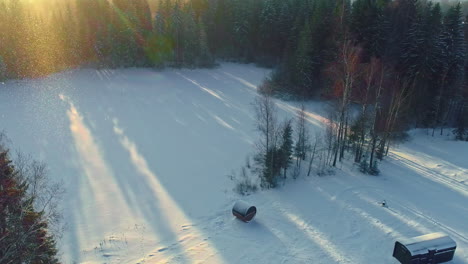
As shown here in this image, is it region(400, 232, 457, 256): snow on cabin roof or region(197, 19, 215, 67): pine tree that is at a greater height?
region(197, 19, 215, 67): pine tree

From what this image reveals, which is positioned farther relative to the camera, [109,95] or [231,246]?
[109,95]

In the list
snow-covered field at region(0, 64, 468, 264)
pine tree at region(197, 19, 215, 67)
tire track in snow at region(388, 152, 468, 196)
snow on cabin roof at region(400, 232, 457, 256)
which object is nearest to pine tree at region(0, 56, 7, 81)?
snow-covered field at region(0, 64, 468, 264)

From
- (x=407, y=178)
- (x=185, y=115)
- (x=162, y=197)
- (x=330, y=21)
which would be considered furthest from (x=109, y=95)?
(x=407, y=178)

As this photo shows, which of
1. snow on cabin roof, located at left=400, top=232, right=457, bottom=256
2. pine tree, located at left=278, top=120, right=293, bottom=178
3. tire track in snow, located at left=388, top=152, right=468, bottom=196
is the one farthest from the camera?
pine tree, located at left=278, top=120, right=293, bottom=178

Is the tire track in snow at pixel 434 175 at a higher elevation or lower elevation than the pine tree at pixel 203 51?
lower

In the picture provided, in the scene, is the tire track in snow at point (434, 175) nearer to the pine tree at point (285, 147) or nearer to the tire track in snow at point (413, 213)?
the tire track in snow at point (413, 213)

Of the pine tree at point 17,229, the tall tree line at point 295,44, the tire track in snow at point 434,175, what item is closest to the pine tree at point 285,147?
the tall tree line at point 295,44

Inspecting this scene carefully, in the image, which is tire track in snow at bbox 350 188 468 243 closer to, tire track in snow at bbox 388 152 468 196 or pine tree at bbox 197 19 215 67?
tire track in snow at bbox 388 152 468 196

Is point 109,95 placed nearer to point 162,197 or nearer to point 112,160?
point 112,160
